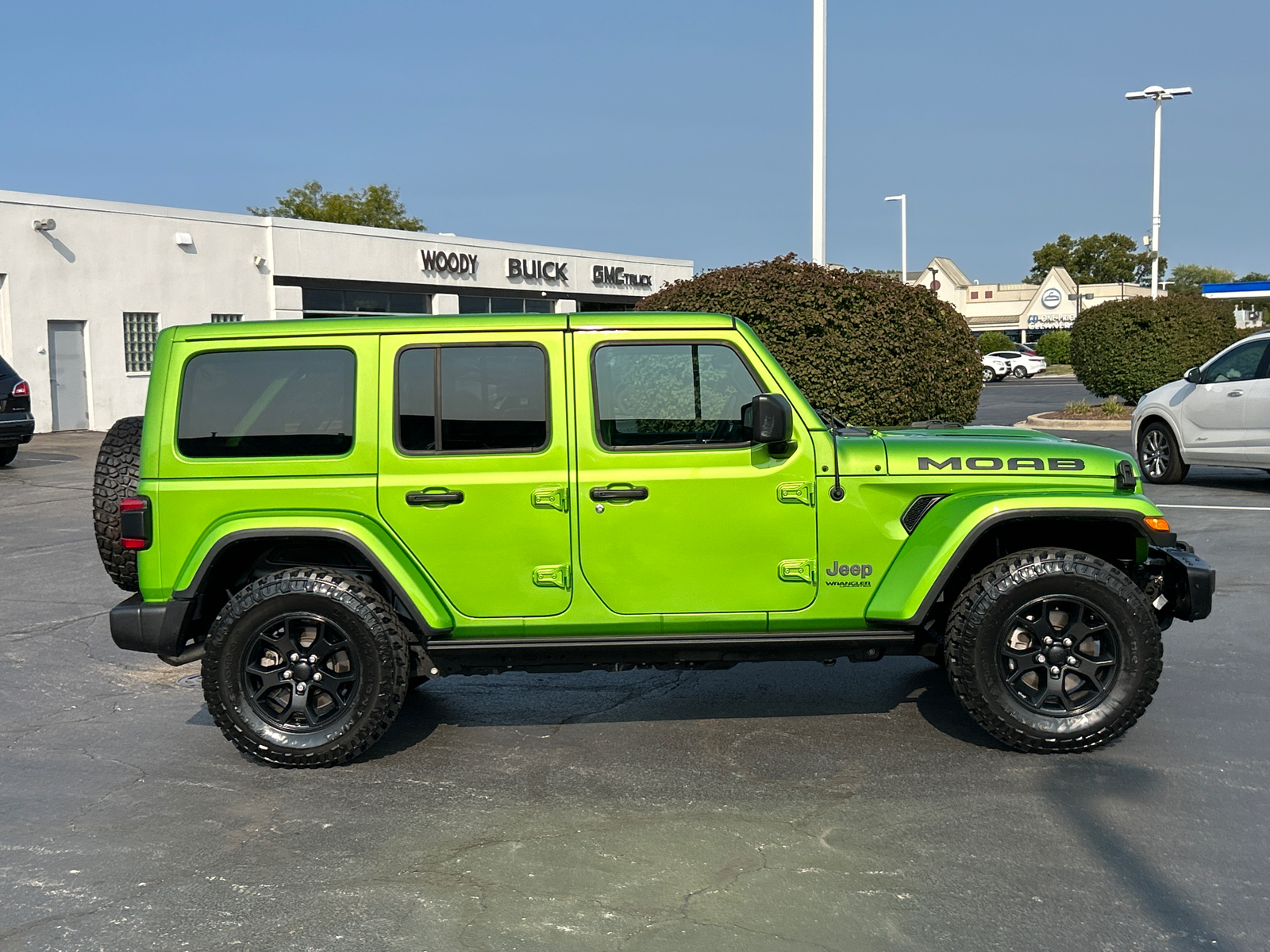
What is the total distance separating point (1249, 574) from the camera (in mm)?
9039

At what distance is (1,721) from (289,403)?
231 centimetres

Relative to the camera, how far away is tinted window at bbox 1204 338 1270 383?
42.9 feet

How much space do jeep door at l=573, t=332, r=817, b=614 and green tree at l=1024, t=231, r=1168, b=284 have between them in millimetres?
103092

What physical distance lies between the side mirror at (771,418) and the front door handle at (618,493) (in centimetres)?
55

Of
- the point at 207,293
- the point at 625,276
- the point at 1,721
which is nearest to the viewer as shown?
the point at 1,721

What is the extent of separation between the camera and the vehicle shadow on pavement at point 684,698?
5941mm

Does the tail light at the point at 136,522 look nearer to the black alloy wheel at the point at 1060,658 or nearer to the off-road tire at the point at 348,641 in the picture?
the off-road tire at the point at 348,641

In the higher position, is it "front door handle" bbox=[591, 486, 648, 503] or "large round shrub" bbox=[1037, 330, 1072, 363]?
"large round shrub" bbox=[1037, 330, 1072, 363]

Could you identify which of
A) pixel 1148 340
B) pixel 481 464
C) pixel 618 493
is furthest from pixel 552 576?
pixel 1148 340

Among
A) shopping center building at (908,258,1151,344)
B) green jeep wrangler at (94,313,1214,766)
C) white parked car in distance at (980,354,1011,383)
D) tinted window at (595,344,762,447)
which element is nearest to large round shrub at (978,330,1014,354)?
white parked car in distance at (980,354,1011,383)

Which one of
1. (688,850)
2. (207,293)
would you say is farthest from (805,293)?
(207,293)

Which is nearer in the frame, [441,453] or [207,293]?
[441,453]

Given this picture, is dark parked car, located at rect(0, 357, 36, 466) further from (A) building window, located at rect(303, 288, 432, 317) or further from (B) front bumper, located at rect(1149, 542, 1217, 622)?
(B) front bumper, located at rect(1149, 542, 1217, 622)

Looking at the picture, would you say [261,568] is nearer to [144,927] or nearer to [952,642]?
[144,927]
